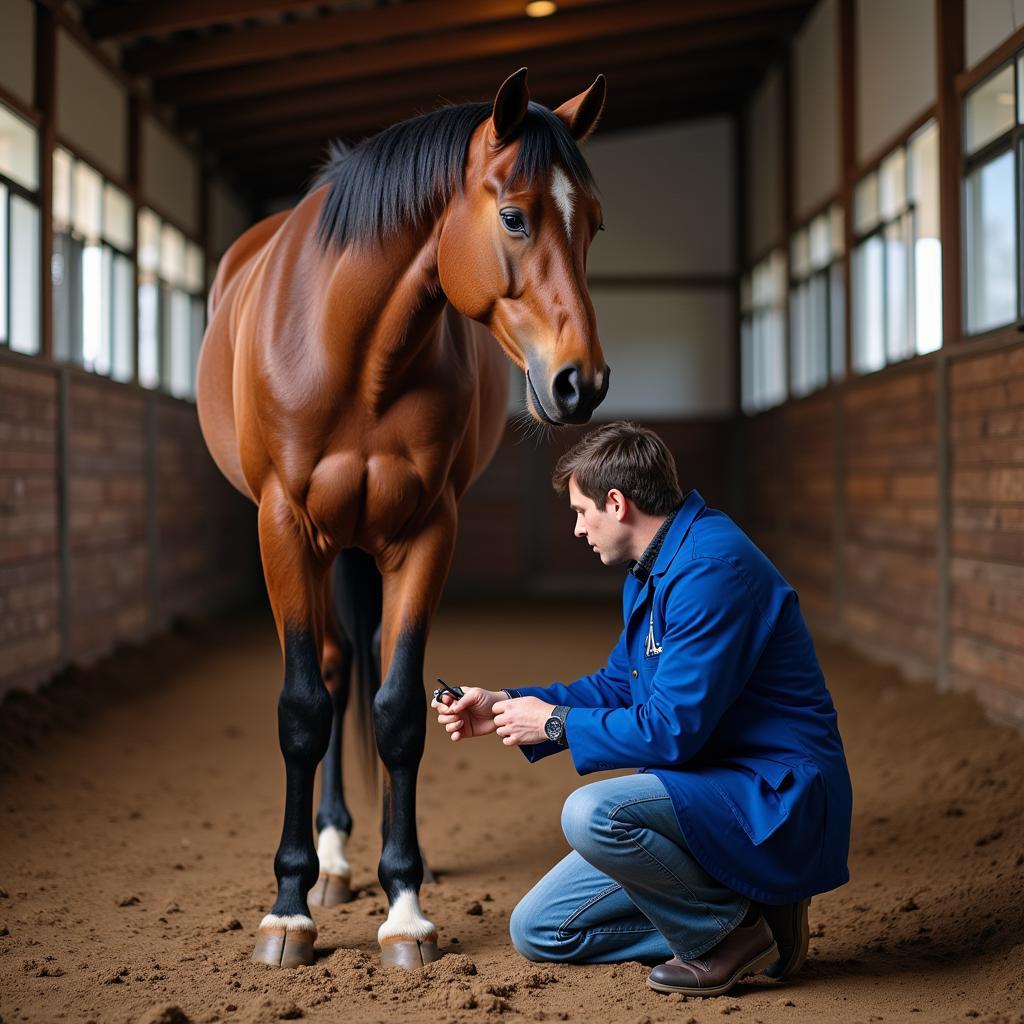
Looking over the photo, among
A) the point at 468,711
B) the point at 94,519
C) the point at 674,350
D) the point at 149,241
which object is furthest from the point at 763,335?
the point at 468,711

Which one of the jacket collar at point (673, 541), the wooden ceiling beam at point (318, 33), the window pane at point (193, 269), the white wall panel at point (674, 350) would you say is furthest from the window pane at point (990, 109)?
the white wall panel at point (674, 350)

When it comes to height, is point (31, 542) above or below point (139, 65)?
below

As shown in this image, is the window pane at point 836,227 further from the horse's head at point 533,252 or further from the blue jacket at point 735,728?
the blue jacket at point 735,728

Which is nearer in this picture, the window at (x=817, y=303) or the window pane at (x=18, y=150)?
the window pane at (x=18, y=150)

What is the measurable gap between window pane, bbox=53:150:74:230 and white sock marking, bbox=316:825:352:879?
3.97m

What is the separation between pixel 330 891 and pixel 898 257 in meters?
4.89

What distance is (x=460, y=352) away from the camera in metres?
2.71

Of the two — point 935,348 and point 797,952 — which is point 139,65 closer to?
point 935,348

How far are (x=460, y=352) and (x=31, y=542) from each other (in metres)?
3.36

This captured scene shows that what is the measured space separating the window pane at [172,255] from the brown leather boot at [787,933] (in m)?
6.96

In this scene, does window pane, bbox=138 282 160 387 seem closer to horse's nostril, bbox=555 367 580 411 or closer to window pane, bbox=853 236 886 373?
window pane, bbox=853 236 886 373

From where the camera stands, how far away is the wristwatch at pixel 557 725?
7.06ft

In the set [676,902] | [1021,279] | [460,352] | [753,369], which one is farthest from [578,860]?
[753,369]

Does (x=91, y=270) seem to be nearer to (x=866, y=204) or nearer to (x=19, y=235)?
(x=19, y=235)
